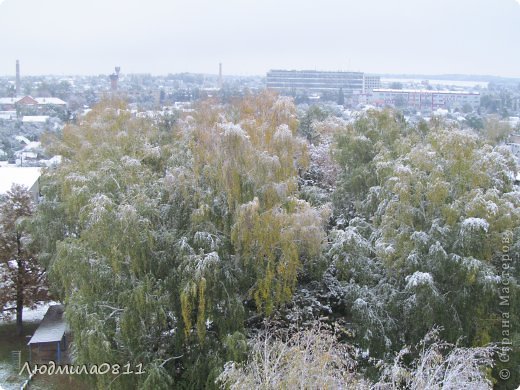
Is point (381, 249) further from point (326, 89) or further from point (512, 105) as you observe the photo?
point (326, 89)

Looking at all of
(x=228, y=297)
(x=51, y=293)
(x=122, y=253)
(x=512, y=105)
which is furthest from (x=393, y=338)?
(x=512, y=105)

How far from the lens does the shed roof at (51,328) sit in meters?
13.2

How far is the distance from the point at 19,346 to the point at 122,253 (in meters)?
6.59

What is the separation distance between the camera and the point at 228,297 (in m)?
9.66

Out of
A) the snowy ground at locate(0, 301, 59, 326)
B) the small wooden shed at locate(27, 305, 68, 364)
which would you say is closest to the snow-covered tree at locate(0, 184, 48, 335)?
the snowy ground at locate(0, 301, 59, 326)

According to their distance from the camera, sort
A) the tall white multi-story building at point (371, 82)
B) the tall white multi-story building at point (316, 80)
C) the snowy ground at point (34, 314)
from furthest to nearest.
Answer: the tall white multi-story building at point (371, 82)
the tall white multi-story building at point (316, 80)
the snowy ground at point (34, 314)

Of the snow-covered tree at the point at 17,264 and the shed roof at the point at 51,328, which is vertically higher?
the snow-covered tree at the point at 17,264

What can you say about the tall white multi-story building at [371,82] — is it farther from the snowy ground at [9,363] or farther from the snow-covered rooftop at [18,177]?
the snowy ground at [9,363]

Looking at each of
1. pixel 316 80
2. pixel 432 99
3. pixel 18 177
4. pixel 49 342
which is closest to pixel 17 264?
pixel 49 342

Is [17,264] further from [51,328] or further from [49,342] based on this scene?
[49,342]

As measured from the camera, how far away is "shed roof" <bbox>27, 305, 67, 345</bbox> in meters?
13.2

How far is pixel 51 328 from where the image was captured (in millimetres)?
13828

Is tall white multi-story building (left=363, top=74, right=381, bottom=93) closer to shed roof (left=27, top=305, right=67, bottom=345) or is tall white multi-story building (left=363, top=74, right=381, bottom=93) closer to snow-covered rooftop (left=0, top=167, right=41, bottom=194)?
snow-covered rooftop (left=0, top=167, right=41, bottom=194)

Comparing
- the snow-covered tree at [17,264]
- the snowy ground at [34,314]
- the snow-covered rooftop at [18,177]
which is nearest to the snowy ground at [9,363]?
the snowy ground at [34,314]
